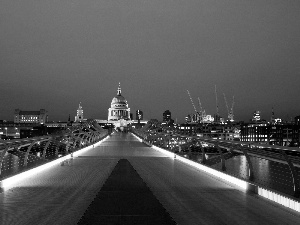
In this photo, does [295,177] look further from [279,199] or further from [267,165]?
[267,165]

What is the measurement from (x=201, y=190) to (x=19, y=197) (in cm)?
372

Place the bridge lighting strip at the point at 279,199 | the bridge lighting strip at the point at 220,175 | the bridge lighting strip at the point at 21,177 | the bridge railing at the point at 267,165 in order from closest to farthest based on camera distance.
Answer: the bridge lighting strip at the point at 279,199 → the bridge railing at the point at 267,165 → the bridge lighting strip at the point at 21,177 → the bridge lighting strip at the point at 220,175

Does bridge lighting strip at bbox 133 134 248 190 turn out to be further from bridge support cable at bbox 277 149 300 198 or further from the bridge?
bridge support cable at bbox 277 149 300 198

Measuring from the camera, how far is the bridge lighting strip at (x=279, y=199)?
7043 millimetres

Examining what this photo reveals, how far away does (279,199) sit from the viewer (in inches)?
302

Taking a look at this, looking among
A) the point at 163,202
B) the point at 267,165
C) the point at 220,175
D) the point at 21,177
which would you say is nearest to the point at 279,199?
the point at 163,202

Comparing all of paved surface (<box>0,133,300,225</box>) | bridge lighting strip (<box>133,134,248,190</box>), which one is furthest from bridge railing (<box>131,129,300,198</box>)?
paved surface (<box>0,133,300,225</box>)

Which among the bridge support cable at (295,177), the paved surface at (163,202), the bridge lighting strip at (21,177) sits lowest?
the paved surface at (163,202)

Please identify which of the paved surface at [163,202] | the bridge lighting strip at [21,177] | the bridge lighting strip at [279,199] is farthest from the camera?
the bridge lighting strip at [21,177]

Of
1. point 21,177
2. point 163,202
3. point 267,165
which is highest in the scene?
point 267,165

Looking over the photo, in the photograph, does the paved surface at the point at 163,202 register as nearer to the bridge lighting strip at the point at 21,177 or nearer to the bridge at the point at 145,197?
the bridge at the point at 145,197

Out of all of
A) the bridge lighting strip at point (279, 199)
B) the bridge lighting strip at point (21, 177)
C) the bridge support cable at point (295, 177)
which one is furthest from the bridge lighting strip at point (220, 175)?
the bridge lighting strip at point (21, 177)

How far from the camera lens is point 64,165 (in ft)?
50.4

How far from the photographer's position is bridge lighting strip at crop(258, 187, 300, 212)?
704cm
